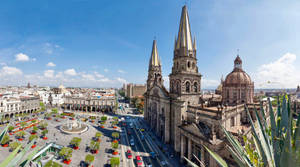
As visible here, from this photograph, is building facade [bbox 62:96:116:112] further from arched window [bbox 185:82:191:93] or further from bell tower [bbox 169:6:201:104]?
arched window [bbox 185:82:191:93]

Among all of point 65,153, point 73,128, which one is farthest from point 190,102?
point 73,128

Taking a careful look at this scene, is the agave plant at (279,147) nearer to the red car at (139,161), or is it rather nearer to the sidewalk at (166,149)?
the red car at (139,161)

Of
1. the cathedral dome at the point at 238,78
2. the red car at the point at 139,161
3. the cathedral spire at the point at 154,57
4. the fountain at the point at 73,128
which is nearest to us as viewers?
the red car at the point at 139,161

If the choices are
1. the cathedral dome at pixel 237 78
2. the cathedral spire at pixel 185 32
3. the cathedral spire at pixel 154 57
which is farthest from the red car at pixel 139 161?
the cathedral spire at pixel 154 57

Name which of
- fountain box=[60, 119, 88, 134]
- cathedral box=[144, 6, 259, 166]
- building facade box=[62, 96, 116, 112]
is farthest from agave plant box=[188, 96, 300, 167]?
building facade box=[62, 96, 116, 112]

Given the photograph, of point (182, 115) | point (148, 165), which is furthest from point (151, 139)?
point (182, 115)

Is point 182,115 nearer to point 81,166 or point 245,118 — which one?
point 245,118

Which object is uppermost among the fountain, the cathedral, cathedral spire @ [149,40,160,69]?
cathedral spire @ [149,40,160,69]
